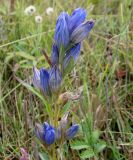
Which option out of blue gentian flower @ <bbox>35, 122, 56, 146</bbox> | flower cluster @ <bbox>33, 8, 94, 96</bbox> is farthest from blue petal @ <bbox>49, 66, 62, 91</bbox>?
blue gentian flower @ <bbox>35, 122, 56, 146</bbox>

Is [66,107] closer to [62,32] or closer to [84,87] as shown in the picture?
[62,32]

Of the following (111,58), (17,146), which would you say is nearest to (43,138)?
(17,146)

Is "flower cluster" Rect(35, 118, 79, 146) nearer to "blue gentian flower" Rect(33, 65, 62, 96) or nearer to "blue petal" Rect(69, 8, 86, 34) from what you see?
"blue gentian flower" Rect(33, 65, 62, 96)

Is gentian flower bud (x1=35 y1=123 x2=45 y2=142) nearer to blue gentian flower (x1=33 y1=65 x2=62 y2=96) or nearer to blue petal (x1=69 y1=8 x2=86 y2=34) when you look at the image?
blue gentian flower (x1=33 y1=65 x2=62 y2=96)

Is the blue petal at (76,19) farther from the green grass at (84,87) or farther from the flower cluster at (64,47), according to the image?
the green grass at (84,87)

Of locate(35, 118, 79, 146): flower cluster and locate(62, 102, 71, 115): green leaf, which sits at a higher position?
locate(62, 102, 71, 115): green leaf

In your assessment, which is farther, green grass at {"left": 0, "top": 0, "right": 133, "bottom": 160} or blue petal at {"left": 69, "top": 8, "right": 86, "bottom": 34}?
green grass at {"left": 0, "top": 0, "right": 133, "bottom": 160}

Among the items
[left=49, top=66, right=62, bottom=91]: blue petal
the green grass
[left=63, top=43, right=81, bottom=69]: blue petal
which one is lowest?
the green grass

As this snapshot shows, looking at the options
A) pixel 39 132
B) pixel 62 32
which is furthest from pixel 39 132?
pixel 62 32
